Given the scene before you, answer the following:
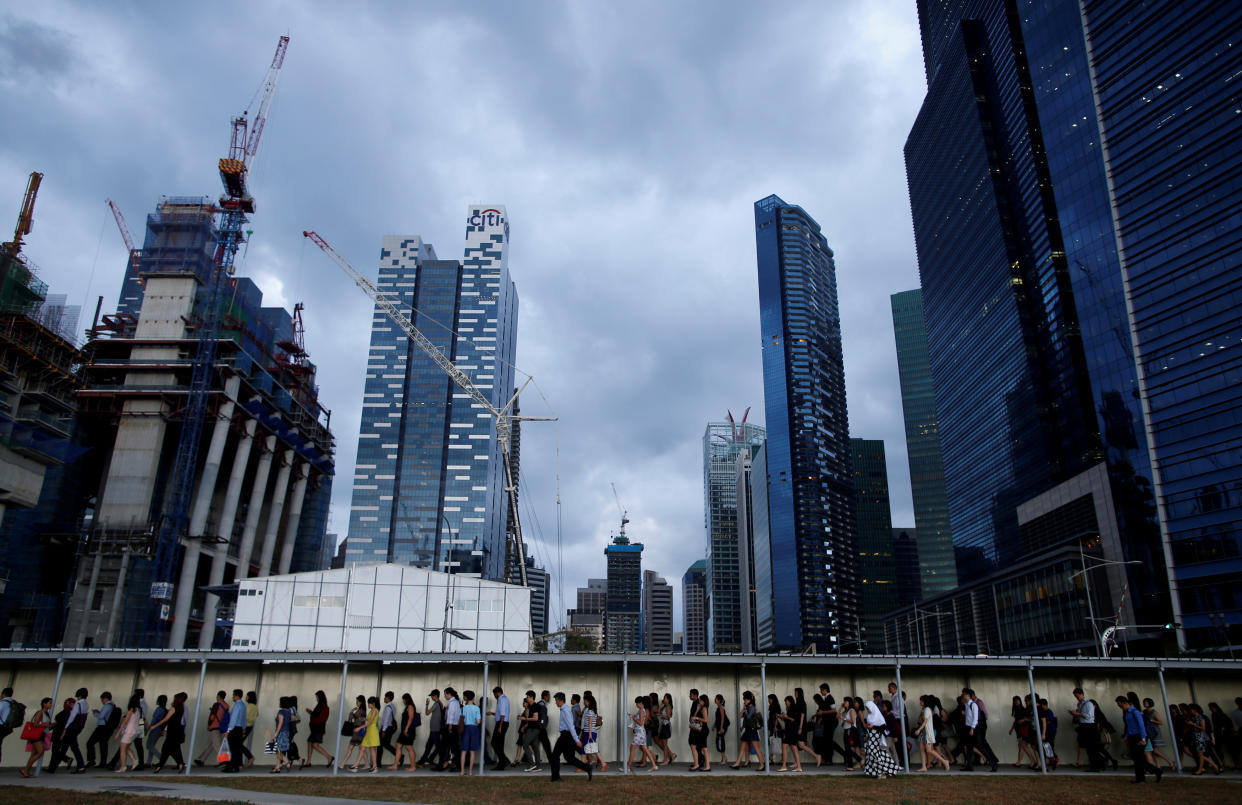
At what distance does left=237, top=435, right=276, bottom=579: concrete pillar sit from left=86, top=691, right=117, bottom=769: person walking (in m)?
79.0

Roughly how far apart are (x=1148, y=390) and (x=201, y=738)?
87.0 meters

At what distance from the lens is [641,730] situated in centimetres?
1916

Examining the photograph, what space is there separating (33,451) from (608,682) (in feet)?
222

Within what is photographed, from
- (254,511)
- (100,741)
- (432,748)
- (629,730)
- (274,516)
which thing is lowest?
(432,748)

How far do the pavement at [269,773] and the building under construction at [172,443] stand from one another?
7008cm

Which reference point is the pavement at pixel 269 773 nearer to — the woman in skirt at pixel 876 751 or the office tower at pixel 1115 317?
the woman in skirt at pixel 876 751

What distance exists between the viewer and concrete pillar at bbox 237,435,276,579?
92.2 metres

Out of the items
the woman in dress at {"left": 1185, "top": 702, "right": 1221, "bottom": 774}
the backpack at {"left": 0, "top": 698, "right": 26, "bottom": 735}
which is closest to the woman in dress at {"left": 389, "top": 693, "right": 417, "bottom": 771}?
the backpack at {"left": 0, "top": 698, "right": 26, "bottom": 735}

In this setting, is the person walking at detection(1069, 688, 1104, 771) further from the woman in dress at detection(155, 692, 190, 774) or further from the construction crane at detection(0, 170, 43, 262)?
the construction crane at detection(0, 170, 43, 262)

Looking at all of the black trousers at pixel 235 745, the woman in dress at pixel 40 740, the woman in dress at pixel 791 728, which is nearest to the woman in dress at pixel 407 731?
the black trousers at pixel 235 745

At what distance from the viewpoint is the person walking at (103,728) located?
18953 mm

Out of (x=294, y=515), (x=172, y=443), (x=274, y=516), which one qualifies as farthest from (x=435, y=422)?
(x=172, y=443)

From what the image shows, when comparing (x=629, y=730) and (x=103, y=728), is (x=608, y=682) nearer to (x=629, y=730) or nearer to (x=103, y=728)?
(x=629, y=730)

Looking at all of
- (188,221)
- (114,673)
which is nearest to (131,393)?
(188,221)
